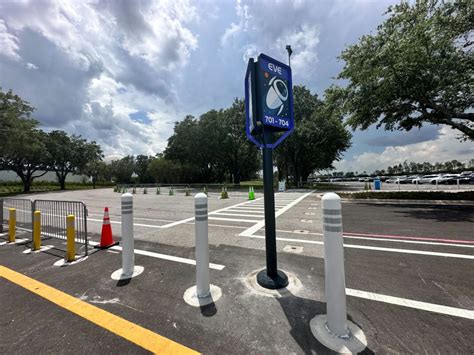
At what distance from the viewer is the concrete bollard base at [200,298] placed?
9.06 feet

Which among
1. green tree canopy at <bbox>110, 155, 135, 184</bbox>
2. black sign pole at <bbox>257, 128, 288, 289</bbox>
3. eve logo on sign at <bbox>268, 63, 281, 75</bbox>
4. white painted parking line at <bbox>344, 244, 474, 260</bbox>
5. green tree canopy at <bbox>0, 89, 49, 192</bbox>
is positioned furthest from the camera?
green tree canopy at <bbox>110, 155, 135, 184</bbox>

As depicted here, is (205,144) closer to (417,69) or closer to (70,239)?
(417,69)

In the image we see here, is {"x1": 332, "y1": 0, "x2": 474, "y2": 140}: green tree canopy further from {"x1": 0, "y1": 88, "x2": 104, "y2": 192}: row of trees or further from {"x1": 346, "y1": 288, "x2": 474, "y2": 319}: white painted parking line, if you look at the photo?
{"x1": 0, "y1": 88, "x2": 104, "y2": 192}: row of trees

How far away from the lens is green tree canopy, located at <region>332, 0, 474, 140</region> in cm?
1088

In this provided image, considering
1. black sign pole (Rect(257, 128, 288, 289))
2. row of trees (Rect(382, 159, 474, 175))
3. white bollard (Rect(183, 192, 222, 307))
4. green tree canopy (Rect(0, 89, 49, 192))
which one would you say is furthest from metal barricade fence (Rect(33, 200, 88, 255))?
row of trees (Rect(382, 159, 474, 175))

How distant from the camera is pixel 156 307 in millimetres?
2701

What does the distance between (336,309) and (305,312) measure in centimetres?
50

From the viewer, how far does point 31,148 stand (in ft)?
91.2

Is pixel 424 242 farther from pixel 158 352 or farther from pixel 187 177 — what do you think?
pixel 187 177

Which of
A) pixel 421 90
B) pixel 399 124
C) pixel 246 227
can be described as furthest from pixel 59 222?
pixel 399 124

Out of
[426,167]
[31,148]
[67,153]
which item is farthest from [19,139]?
[426,167]

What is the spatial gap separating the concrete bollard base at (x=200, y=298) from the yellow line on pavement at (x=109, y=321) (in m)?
0.61

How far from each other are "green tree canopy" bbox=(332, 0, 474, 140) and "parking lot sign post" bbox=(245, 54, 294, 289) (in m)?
11.7

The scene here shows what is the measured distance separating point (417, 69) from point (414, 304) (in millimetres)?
13023
